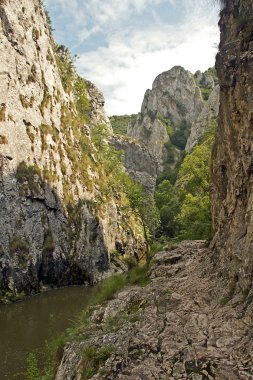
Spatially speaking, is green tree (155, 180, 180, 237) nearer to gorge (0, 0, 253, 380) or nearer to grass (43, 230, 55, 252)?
gorge (0, 0, 253, 380)

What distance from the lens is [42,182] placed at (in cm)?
4597

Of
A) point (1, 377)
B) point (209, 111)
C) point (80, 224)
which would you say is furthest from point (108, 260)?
point (209, 111)

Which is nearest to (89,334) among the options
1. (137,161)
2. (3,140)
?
(3,140)

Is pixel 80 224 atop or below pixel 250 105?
below

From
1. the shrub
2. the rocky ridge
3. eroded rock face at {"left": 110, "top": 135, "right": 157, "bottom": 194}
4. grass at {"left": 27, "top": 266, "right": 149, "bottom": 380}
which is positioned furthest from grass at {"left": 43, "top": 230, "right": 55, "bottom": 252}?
the rocky ridge

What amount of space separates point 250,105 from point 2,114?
34.0 meters

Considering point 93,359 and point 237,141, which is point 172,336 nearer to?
point 93,359

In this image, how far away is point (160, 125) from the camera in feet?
489

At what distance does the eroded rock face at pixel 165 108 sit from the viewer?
14600cm

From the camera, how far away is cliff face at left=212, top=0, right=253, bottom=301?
46.4 ft

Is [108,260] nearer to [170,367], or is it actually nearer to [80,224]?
[80,224]

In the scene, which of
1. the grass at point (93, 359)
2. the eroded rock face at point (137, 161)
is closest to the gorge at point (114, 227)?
the grass at point (93, 359)

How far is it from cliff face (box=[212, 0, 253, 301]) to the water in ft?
31.9

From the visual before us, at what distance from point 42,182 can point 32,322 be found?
20.5 meters
